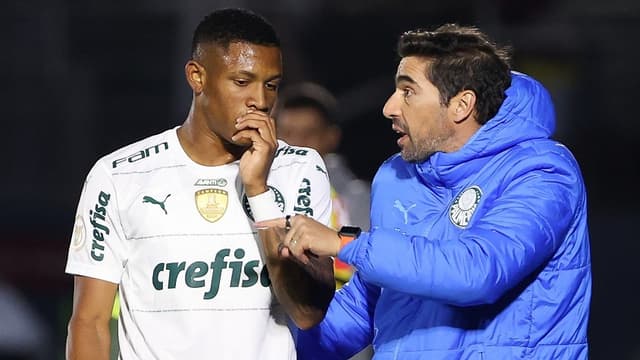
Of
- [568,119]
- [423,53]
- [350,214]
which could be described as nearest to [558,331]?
[423,53]

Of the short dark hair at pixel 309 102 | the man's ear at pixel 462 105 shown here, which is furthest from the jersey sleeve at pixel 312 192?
the short dark hair at pixel 309 102

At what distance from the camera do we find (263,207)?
4.03 metres

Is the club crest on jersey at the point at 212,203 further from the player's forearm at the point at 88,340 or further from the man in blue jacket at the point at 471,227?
the player's forearm at the point at 88,340

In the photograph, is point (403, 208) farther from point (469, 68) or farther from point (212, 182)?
point (212, 182)

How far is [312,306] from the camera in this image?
4094mm

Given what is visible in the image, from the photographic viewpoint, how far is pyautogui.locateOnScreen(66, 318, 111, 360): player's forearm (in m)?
4.04

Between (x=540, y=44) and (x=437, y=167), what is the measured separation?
566 centimetres

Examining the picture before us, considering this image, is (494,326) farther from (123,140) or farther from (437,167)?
(123,140)

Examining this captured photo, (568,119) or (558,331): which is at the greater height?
(568,119)

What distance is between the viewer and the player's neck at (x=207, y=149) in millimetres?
4223

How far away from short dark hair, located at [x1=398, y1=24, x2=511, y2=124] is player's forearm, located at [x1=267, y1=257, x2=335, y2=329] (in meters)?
0.60

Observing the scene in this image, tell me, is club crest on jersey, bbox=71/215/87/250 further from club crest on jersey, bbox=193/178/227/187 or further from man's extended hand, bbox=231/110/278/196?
man's extended hand, bbox=231/110/278/196

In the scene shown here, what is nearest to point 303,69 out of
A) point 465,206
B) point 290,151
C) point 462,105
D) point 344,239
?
point 290,151
